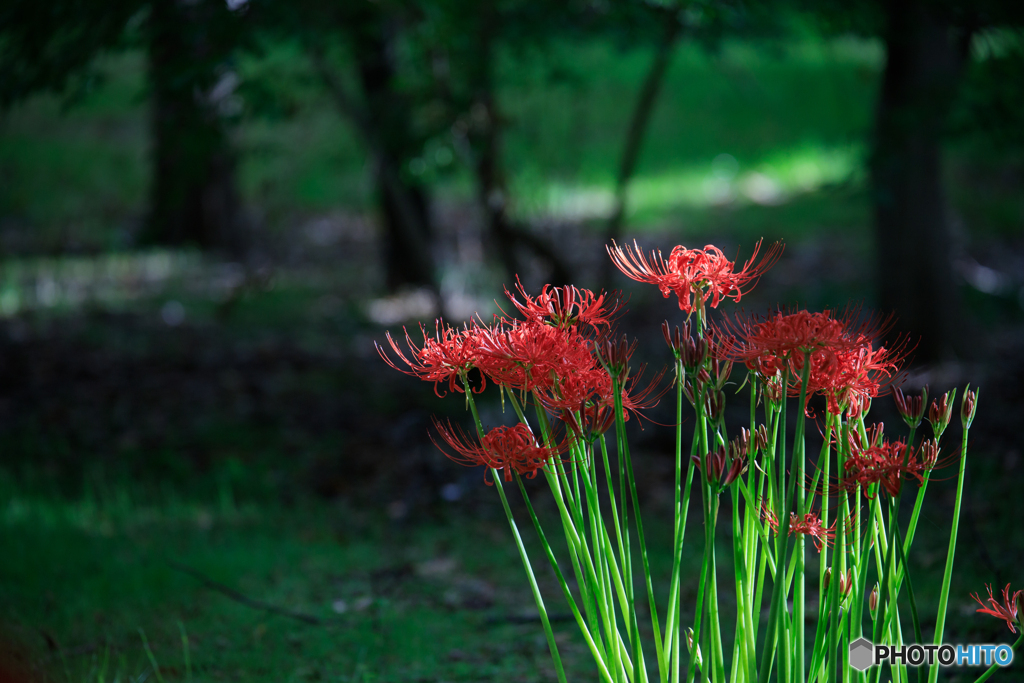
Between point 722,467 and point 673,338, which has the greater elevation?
point 673,338

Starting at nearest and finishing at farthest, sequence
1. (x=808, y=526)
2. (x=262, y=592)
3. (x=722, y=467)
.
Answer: (x=722, y=467) < (x=808, y=526) < (x=262, y=592)

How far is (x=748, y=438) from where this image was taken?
4.50 feet

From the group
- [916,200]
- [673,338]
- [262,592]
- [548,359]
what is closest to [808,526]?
[673,338]

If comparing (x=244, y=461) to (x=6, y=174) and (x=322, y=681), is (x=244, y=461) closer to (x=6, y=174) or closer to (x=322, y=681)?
(x=322, y=681)

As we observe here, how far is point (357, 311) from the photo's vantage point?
7.08 m

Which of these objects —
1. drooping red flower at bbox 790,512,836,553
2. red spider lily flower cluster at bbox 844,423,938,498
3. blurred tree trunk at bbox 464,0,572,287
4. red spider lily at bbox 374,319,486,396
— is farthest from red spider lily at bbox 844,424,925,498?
blurred tree trunk at bbox 464,0,572,287

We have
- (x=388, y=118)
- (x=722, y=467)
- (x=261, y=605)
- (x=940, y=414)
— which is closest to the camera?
(x=722, y=467)

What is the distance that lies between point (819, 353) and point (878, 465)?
218 millimetres

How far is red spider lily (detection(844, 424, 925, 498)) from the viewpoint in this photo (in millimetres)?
1337

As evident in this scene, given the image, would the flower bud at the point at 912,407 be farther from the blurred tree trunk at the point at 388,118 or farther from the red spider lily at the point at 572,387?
the blurred tree trunk at the point at 388,118

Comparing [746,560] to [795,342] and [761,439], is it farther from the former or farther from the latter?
[795,342]

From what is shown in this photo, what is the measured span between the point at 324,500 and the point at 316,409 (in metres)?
1.23

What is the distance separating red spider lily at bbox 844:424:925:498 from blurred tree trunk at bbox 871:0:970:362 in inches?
131

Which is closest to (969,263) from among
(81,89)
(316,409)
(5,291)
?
(316,409)
